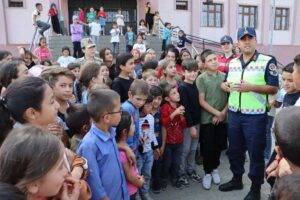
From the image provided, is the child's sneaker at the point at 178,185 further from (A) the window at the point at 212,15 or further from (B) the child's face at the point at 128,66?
(A) the window at the point at 212,15

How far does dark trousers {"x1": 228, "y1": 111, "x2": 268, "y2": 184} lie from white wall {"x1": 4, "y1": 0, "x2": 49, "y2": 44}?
15.1 metres

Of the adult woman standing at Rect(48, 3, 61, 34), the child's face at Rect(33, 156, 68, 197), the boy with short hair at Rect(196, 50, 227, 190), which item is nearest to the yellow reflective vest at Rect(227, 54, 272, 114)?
the boy with short hair at Rect(196, 50, 227, 190)

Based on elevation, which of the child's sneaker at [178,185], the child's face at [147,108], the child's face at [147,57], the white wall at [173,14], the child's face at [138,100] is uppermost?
the white wall at [173,14]

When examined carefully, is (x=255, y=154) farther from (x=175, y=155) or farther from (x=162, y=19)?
(x=162, y=19)

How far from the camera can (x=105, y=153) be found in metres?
2.28

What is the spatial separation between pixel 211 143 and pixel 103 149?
206 cm

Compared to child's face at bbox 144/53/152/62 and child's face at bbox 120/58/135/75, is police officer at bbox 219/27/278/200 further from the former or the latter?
child's face at bbox 144/53/152/62

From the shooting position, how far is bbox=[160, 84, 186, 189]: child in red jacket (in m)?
3.71

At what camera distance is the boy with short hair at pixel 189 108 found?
3873 millimetres

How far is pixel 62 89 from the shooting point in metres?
2.77

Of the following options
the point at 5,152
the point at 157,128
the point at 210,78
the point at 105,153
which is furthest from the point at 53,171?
the point at 210,78

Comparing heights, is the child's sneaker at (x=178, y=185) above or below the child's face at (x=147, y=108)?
below

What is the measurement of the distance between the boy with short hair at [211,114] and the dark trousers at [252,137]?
13.3 inches

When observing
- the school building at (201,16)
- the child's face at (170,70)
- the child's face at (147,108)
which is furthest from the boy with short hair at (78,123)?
the school building at (201,16)
